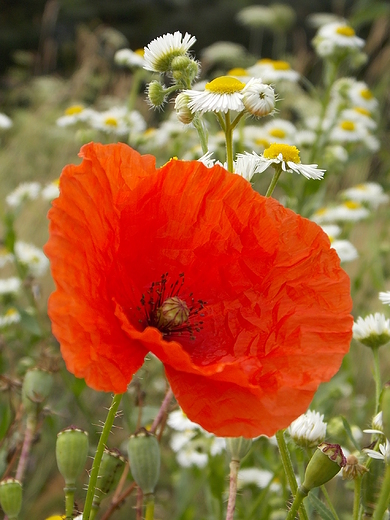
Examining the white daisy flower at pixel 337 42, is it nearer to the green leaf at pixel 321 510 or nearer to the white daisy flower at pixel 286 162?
the white daisy flower at pixel 286 162

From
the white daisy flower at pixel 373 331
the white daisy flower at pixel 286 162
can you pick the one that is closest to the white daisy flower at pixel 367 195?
the white daisy flower at pixel 373 331

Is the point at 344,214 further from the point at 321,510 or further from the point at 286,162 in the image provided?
the point at 321,510

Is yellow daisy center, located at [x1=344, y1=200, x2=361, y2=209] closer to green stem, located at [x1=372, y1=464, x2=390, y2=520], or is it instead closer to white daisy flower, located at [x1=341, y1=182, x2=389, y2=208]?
white daisy flower, located at [x1=341, y1=182, x2=389, y2=208]

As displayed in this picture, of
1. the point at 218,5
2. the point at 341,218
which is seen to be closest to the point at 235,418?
the point at 341,218

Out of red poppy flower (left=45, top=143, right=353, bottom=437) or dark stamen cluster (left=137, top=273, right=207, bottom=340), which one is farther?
dark stamen cluster (left=137, top=273, right=207, bottom=340)

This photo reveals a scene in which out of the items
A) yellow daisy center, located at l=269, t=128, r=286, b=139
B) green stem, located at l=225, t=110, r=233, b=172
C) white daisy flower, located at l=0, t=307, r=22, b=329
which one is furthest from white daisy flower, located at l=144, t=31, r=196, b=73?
yellow daisy center, located at l=269, t=128, r=286, b=139

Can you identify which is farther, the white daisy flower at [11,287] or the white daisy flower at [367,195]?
the white daisy flower at [367,195]

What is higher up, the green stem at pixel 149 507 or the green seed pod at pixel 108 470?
the green seed pod at pixel 108 470
